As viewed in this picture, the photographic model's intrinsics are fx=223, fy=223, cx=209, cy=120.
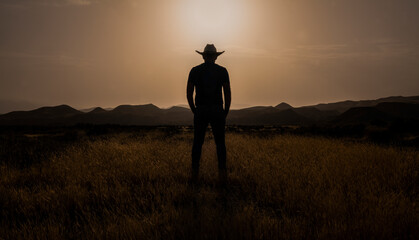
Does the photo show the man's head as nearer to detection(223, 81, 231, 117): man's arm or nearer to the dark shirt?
the dark shirt

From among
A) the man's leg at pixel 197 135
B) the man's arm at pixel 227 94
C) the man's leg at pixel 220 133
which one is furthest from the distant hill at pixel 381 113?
the man's leg at pixel 197 135

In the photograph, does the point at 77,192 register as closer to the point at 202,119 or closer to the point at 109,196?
the point at 109,196

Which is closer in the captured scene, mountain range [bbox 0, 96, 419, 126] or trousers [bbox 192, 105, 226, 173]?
trousers [bbox 192, 105, 226, 173]

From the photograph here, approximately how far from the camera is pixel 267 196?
3271 millimetres

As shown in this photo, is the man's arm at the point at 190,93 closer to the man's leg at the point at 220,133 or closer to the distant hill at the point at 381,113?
the man's leg at the point at 220,133

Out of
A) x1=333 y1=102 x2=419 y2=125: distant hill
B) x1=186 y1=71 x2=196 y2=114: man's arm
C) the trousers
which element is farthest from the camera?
x1=333 y1=102 x2=419 y2=125: distant hill

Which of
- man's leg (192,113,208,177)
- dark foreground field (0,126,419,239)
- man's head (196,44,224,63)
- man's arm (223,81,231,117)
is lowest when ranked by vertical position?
dark foreground field (0,126,419,239)

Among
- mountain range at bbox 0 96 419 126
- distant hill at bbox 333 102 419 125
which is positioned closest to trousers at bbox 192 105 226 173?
distant hill at bbox 333 102 419 125

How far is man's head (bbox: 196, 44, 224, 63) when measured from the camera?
4.42 meters

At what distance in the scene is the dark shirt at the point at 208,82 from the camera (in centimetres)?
437

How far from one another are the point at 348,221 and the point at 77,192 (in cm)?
361

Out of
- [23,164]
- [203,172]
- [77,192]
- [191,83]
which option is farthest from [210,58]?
[23,164]

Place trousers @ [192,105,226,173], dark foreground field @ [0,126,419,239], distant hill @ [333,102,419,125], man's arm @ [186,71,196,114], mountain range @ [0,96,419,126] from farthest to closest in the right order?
mountain range @ [0,96,419,126], distant hill @ [333,102,419,125], man's arm @ [186,71,196,114], trousers @ [192,105,226,173], dark foreground field @ [0,126,419,239]

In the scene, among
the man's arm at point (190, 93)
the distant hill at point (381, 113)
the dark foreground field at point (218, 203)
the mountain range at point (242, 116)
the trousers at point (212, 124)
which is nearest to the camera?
the dark foreground field at point (218, 203)
